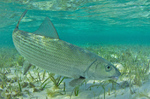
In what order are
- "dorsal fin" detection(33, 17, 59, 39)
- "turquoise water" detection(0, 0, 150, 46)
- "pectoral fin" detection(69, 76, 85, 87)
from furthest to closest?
"turquoise water" detection(0, 0, 150, 46)
"dorsal fin" detection(33, 17, 59, 39)
"pectoral fin" detection(69, 76, 85, 87)

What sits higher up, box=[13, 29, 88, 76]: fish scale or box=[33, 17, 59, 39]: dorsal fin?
box=[33, 17, 59, 39]: dorsal fin

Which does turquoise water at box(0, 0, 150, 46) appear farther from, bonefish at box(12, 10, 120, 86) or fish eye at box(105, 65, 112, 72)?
fish eye at box(105, 65, 112, 72)

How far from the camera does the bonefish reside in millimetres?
2031

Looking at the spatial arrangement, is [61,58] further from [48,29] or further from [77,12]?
[77,12]

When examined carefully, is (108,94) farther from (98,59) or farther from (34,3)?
(34,3)

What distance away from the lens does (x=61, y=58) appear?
2.17m

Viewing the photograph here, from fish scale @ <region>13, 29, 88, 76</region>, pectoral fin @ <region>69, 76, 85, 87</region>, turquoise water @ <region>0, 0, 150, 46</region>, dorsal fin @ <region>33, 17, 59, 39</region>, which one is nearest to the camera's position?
pectoral fin @ <region>69, 76, 85, 87</region>

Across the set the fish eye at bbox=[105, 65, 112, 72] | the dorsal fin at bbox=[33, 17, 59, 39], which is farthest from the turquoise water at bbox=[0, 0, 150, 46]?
the fish eye at bbox=[105, 65, 112, 72]

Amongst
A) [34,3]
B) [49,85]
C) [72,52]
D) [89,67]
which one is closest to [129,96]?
[89,67]

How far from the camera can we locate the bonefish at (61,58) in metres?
2.03

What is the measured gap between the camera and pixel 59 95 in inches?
113

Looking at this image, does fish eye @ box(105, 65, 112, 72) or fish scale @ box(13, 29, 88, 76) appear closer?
fish eye @ box(105, 65, 112, 72)

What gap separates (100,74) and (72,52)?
69 cm

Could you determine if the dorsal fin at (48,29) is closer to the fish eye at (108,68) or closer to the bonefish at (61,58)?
the bonefish at (61,58)
